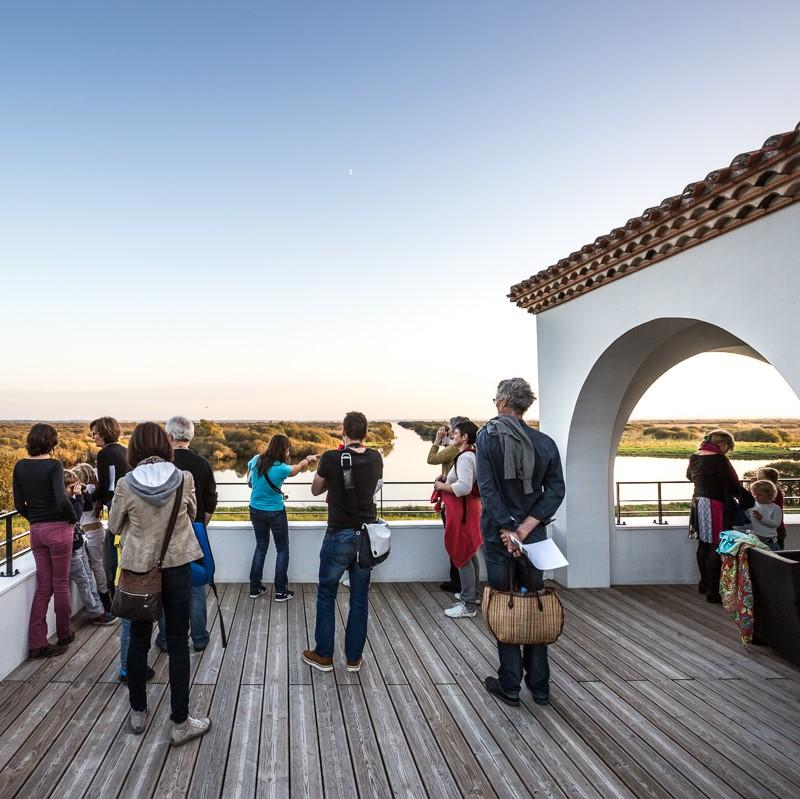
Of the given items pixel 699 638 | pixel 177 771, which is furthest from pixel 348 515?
pixel 699 638

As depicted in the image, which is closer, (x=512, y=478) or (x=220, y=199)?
(x=512, y=478)

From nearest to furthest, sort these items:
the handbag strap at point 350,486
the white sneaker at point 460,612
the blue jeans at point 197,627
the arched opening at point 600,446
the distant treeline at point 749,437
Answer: the handbag strap at point 350,486
the blue jeans at point 197,627
the white sneaker at point 460,612
the arched opening at point 600,446
the distant treeline at point 749,437

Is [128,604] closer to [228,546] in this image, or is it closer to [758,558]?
[228,546]

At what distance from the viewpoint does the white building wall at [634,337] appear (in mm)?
2480

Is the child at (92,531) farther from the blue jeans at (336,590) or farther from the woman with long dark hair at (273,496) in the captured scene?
the blue jeans at (336,590)

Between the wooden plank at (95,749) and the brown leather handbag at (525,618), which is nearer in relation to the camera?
the wooden plank at (95,749)

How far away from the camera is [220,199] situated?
12188mm

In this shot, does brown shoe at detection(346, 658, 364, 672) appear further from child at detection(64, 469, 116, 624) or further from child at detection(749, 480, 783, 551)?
child at detection(749, 480, 783, 551)

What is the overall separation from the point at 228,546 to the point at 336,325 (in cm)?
1493

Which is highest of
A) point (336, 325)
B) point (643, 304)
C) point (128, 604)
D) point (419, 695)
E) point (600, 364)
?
point (336, 325)

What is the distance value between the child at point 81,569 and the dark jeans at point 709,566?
519 centimetres

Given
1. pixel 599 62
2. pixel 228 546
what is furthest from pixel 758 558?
pixel 599 62

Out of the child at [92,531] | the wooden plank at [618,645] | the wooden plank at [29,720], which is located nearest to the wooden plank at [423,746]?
the wooden plank at [618,645]

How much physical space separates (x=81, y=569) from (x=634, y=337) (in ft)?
15.3
